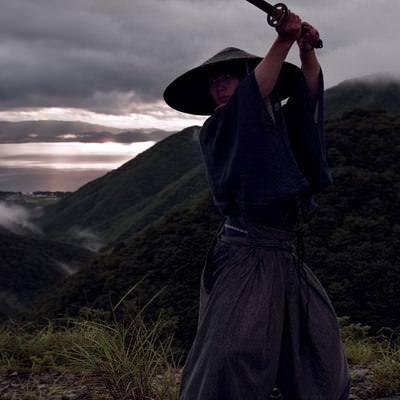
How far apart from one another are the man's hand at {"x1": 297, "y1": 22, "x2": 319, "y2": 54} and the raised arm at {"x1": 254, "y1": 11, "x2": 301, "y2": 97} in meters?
0.20

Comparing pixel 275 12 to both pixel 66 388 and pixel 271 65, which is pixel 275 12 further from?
pixel 66 388

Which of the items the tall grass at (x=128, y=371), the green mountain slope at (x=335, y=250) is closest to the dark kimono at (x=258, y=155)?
the tall grass at (x=128, y=371)

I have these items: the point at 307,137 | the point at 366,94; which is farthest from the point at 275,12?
the point at 366,94

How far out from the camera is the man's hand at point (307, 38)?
2553mm

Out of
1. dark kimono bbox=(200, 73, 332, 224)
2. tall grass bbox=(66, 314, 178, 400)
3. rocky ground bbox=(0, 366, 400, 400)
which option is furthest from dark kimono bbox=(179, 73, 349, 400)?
rocky ground bbox=(0, 366, 400, 400)

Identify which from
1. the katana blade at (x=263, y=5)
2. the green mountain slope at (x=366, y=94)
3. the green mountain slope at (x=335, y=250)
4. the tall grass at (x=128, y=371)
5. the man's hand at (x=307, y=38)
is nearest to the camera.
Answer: the katana blade at (x=263, y=5)

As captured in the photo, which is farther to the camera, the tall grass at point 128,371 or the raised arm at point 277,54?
the tall grass at point 128,371

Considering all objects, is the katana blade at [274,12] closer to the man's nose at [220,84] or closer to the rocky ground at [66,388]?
the man's nose at [220,84]

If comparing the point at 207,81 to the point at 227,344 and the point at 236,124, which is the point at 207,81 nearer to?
the point at 236,124

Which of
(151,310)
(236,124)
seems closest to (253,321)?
(236,124)

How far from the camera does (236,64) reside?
2.73 meters

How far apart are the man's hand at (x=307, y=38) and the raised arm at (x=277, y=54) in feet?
0.67

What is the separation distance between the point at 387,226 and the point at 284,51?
28898 mm

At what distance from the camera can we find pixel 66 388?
4.49 m
